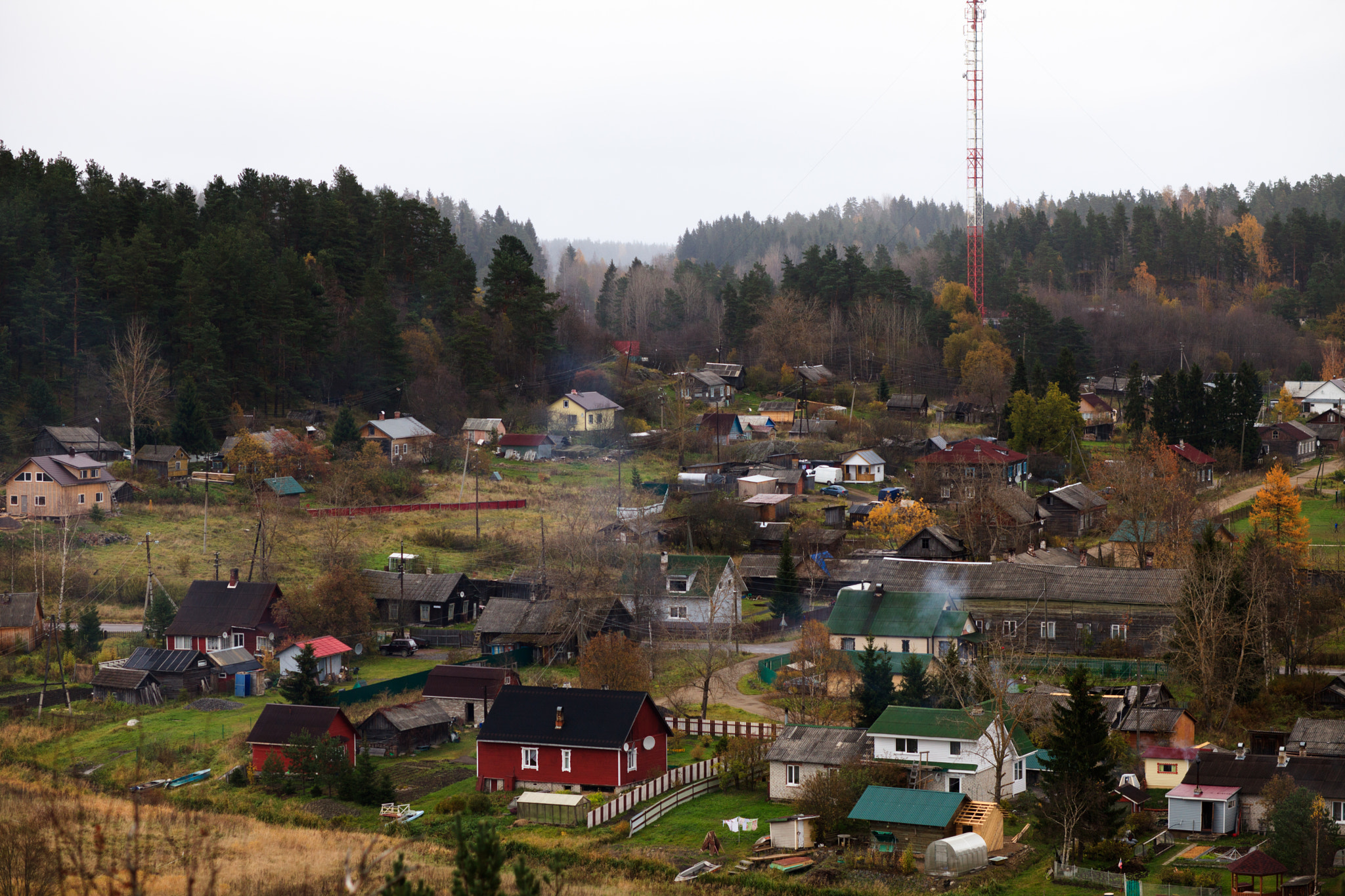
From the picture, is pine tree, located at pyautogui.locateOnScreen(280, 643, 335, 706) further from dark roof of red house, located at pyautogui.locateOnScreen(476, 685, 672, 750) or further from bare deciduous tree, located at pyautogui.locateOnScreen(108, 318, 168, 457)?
bare deciduous tree, located at pyautogui.locateOnScreen(108, 318, 168, 457)

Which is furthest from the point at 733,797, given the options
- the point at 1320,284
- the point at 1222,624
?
the point at 1320,284

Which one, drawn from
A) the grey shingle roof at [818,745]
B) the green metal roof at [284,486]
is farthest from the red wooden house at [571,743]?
the green metal roof at [284,486]

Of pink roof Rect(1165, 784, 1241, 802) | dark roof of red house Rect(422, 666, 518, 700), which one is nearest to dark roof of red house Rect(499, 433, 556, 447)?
dark roof of red house Rect(422, 666, 518, 700)

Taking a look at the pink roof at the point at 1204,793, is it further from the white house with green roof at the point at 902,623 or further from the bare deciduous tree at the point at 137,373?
the bare deciduous tree at the point at 137,373

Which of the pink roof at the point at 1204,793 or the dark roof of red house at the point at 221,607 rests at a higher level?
the dark roof of red house at the point at 221,607

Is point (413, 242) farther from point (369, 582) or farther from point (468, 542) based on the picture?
point (369, 582)

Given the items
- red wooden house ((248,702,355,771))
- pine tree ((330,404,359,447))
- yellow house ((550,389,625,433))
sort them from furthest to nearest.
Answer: yellow house ((550,389,625,433))
pine tree ((330,404,359,447))
red wooden house ((248,702,355,771))

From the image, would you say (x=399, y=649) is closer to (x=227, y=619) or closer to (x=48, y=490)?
(x=227, y=619)
